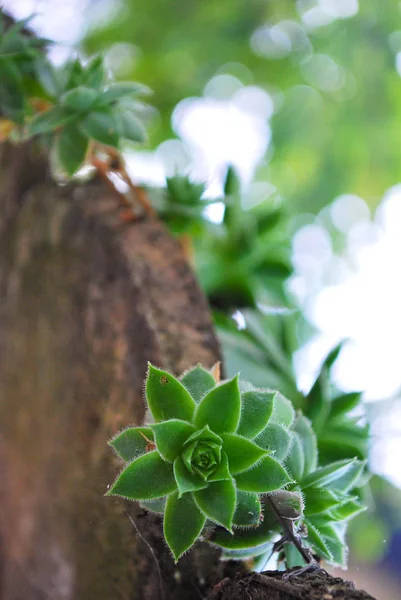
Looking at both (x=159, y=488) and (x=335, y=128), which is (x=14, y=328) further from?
(x=335, y=128)

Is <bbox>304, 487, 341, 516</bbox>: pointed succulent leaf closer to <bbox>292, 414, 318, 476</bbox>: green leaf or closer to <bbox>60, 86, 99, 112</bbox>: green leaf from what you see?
<bbox>292, 414, 318, 476</bbox>: green leaf

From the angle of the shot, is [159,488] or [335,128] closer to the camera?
[159,488]

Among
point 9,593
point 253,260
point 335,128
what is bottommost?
point 335,128

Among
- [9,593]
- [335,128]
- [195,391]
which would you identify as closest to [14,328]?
[9,593]

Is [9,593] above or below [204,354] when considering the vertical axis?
below

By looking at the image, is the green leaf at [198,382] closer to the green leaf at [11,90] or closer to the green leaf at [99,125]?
the green leaf at [99,125]

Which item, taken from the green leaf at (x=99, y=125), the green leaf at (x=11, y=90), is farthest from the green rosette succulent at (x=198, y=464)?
the green leaf at (x=11, y=90)

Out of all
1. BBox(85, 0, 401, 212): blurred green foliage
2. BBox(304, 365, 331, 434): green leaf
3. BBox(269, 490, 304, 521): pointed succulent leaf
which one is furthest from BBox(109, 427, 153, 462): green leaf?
BBox(85, 0, 401, 212): blurred green foliage
